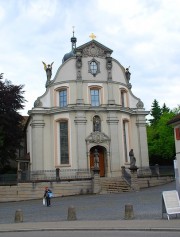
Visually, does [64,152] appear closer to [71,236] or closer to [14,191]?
[14,191]

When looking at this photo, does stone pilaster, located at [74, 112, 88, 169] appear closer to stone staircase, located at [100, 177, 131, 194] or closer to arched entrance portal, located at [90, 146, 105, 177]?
arched entrance portal, located at [90, 146, 105, 177]

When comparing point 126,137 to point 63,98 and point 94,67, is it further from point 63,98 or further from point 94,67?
point 94,67

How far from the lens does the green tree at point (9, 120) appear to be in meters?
34.5

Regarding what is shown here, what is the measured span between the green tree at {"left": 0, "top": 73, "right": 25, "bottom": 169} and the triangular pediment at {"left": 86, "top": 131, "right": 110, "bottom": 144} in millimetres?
6580

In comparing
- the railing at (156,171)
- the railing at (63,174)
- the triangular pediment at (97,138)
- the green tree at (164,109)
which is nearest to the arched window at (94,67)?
the triangular pediment at (97,138)

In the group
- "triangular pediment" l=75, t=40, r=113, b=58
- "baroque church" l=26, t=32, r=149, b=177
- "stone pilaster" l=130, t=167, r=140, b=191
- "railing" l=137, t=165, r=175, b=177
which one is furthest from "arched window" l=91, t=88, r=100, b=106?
"stone pilaster" l=130, t=167, r=140, b=191

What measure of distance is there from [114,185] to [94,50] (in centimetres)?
1374

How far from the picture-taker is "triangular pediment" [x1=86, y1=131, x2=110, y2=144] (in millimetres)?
35469

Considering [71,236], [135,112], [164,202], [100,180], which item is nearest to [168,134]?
[135,112]

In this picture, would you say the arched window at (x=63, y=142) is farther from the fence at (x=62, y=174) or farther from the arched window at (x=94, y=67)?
the arched window at (x=94, y=67)

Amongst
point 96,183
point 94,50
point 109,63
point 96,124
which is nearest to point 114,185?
point 96,183

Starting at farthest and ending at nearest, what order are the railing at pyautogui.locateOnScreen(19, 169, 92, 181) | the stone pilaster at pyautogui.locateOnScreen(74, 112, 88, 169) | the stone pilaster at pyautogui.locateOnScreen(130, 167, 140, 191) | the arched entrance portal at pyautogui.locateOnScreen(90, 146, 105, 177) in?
the arched entrance portal at pyautogui.locateOnScreen(90, 146, 105, 177) → the stone pilaster at pyautogui.locateOnScreen(74, 112, 88, 169) → the railing at pyautogui.locateOnScreen(19, 169, 92, 181) → the stone pilaster at pyautogui.locateOnScreen(130, 167, 140, 191)

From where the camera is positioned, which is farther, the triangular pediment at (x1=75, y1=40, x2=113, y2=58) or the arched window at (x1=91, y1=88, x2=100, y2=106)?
the triangular pediment at (x1=75, y1=40, x2=113, y2=58)

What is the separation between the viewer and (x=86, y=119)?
35844 millimetres
